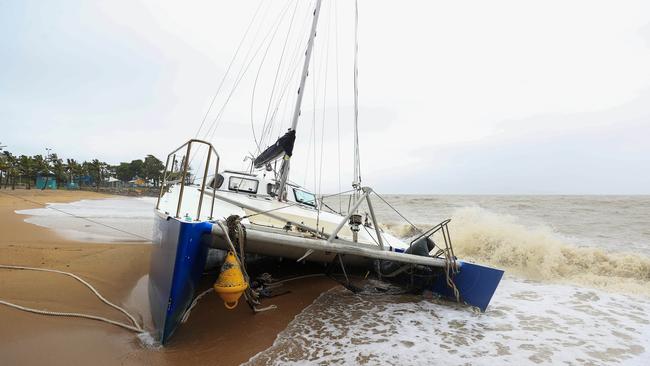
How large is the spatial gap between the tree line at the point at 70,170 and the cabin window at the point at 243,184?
39.9 meters

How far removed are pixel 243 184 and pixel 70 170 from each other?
55.4m

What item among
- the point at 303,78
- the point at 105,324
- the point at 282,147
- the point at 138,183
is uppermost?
the point at 303,78

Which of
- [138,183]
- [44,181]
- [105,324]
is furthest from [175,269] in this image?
[138,183]

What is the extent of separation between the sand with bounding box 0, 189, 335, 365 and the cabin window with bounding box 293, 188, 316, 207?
1640mm

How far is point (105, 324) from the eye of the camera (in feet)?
11.9

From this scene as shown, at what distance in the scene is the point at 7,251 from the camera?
6.11 m

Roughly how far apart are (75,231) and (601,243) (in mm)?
15841

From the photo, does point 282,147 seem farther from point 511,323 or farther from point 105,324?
point 511,323

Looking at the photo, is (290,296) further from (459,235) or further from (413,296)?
(459,235)

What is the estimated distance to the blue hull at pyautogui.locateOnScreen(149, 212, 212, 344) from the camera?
325 cm

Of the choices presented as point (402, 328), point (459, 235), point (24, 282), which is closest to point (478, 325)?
point (402, 328)

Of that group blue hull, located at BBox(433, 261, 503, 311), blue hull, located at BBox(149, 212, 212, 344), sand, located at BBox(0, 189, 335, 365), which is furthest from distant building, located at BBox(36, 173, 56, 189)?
blue hull, located at BBox(433, 261, 503, 311)

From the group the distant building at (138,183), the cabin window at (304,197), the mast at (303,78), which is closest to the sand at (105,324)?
the cabin window at (304,197)

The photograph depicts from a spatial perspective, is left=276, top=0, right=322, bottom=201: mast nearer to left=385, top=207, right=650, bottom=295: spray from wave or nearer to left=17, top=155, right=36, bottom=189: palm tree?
left=385, top=207, right=650, bottom=295: spray from wave
